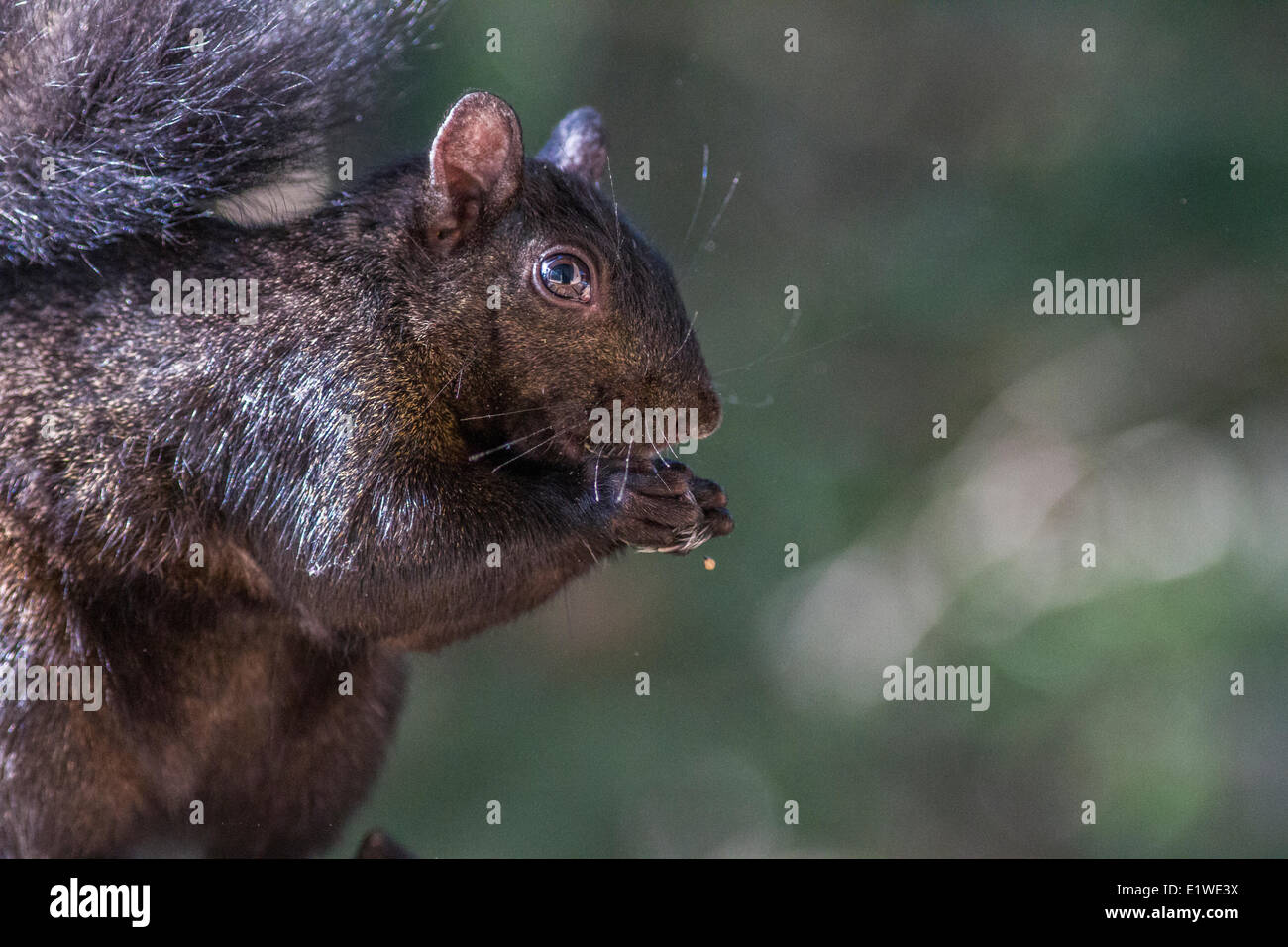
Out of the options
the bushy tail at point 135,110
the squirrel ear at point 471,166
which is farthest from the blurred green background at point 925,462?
the squirrel ear at point 471,166

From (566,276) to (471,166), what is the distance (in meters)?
0.24

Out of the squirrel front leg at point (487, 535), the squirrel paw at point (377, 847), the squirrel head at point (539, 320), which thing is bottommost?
the squirrel paw at point (377, 847)

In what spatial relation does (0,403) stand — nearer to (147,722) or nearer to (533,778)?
(147,722)

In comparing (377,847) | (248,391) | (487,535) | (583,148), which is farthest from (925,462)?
(248,391)

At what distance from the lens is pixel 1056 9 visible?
14.4 ft

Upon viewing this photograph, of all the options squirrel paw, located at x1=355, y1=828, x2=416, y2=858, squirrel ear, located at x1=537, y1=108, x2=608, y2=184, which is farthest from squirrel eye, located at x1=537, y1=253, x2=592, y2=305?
squirrel paw, located at x1=355, y1=828, x2=416, y2=858

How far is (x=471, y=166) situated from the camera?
84.9 inches

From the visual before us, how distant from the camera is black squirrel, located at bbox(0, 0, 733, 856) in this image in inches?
83.0

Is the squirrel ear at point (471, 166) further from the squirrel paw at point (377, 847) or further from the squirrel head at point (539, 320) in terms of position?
the squirrel paw at point (377, 847)

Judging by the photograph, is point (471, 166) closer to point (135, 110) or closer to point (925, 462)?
point (135, 110)

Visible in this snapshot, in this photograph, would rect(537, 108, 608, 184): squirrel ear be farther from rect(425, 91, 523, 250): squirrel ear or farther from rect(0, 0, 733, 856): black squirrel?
rect(425, 91, 523, 250): squirrel ear

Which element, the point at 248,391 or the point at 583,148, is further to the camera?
the point at 583,148

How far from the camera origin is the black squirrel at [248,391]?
6.92ft
